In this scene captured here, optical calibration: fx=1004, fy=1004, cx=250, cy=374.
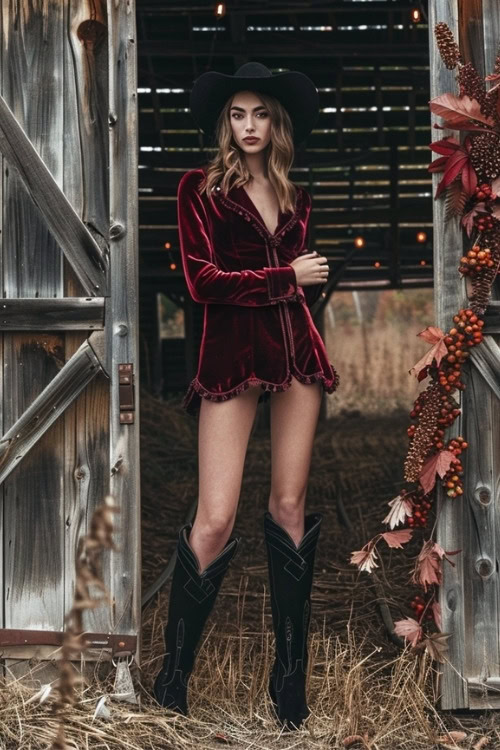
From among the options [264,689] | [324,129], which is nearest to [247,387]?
[264,689]

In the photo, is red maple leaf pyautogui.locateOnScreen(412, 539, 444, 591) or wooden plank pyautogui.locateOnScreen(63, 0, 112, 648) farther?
wooden plank pyautogui.locateOnScreen(63, 0, 112, 648)

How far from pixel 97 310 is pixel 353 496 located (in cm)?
438

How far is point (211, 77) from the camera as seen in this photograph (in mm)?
3496

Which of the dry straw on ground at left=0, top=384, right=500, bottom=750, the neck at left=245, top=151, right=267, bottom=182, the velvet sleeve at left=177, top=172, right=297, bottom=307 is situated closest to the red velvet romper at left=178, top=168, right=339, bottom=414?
the velvet sleeve at left=177, top=172, right=297, bottom=307

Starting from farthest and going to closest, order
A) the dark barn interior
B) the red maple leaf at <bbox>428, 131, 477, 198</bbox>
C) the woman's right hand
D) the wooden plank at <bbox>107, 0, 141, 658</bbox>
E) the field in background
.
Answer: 1. the field in background
2. the dark barn interior
3. the wooden plank at <bbox>107, 0, 141, 658</bbox>
4. the red maple leaf at <bbox>428, 131, 477, 198</bbox>
5. the woman's right hand

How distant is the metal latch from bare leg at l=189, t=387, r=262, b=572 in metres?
0.32

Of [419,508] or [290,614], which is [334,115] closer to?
[419,508]

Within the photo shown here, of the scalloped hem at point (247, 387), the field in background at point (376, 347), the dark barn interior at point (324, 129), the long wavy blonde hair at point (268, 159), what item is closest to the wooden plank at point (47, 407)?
the scalloped hem at point (247, 387)

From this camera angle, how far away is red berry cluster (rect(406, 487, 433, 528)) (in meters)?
3.61

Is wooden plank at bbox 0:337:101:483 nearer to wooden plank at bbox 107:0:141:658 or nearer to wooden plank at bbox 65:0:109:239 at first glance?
wooden plank at bbox 107:0:141:658

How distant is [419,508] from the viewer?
363 centimetres

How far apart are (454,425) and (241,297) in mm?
924

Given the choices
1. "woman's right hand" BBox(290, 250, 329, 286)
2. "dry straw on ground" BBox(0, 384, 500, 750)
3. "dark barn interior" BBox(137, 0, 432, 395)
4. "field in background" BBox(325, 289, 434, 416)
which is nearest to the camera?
"dry straw on ground" BBox(0, 384, 500, 750)

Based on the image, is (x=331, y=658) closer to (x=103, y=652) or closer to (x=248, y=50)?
(x=103, y=652)
